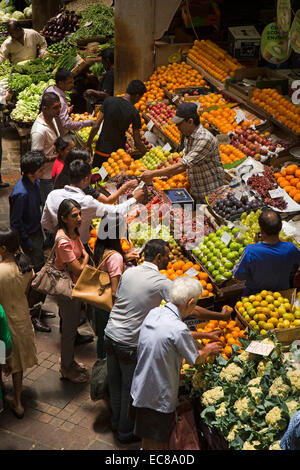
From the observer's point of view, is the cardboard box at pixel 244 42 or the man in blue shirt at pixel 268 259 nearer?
the man in blue shirt at pixel 268 259

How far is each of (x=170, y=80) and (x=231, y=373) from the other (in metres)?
6.26

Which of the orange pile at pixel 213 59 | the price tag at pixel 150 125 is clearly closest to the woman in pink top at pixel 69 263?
the price tag at pixel 150 125

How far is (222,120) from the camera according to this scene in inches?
318

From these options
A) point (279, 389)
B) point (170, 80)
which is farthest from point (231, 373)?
point (170, 80)

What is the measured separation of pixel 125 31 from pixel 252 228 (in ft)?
17.9

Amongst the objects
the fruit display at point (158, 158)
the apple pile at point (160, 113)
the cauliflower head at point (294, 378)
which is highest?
the apple pile at point (160, 113)

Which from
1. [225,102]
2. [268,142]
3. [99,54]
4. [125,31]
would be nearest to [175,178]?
[268,142]

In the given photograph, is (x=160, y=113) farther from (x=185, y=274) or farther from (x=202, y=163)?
(x=185, y=274)

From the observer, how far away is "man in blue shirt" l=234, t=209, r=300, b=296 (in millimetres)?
4852

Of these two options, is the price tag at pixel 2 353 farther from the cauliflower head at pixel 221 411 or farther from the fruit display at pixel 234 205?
the fruit display at pixel 234 205

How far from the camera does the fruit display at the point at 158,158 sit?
298 inches

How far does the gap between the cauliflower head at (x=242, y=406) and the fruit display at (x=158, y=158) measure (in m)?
3.84

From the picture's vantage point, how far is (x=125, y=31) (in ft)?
32.2

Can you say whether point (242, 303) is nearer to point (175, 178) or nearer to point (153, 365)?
point (153, 365)
